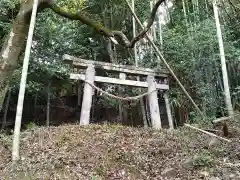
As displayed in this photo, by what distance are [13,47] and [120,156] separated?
293 cm

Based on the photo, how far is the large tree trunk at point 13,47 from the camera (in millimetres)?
6027

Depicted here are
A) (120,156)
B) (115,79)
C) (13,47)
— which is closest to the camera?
(120,156)

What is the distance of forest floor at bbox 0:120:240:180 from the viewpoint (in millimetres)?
4738

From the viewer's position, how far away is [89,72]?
825cm

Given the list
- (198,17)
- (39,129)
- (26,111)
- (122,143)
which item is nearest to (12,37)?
(39,129)

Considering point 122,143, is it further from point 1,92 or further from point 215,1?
point 215,1

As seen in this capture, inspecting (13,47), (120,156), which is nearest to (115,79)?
(13,47)

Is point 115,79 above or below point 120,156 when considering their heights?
above

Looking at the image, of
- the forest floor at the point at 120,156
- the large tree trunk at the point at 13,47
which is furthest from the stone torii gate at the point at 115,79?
the large tree trunk at the point at 13,47

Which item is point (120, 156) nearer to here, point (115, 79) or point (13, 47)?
point (13, 47)

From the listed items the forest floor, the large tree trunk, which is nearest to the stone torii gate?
the forest floor

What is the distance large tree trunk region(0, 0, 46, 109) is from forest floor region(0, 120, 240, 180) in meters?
1.21

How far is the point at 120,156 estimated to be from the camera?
17.6ft

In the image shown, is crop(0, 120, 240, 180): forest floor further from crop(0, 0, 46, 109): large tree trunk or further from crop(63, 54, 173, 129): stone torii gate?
crop(63, 54, 173, 129): stone torii gate
